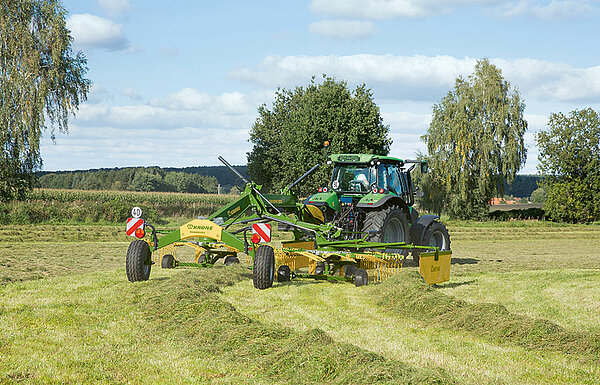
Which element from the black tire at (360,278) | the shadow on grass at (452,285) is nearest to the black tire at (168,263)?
the black tire at (360,278)

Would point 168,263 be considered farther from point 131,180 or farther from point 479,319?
point 131,180

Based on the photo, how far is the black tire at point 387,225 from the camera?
11297 mm

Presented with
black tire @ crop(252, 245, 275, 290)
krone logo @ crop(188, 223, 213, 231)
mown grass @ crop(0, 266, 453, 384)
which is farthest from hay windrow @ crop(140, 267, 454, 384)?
krone logo @ crop(188, 223, 213, 231)

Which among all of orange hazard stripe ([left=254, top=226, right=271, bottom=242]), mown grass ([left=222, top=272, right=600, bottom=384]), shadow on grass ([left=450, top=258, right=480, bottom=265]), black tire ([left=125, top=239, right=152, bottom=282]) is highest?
orange hazard stripe ([left=254, top=226, right=271, bottom=242])

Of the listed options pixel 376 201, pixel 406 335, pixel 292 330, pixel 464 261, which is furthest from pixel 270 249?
pixel 464 261

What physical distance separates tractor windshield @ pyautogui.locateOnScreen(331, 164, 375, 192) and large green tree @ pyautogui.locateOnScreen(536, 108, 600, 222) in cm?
3294

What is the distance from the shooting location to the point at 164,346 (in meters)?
5.88

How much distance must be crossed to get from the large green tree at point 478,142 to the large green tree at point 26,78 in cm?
2492

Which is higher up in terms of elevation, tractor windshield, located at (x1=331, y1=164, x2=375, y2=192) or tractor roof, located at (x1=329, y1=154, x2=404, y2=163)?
tractor roof, located at (x1=329, y1=154, x2=404, y2=163)

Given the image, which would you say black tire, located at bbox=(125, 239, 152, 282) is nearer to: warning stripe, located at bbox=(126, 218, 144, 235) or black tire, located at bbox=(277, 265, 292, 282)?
warning stripe, located at bbox=(126, 218, 144, 235)

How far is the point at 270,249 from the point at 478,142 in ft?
111

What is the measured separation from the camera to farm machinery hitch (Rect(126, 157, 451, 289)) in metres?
9.64

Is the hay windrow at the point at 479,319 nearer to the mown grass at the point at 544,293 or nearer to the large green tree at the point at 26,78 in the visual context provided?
the mown grass at the point at 544,293

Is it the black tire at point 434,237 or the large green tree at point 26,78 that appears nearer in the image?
the black tire at point 434,237
